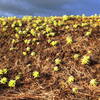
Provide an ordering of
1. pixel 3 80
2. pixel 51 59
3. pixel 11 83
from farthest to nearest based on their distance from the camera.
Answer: pixel 51 59 → pixel 3 80 → pixel 11 83

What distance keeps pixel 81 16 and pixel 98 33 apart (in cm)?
225

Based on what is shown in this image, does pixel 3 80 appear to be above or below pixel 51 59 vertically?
below

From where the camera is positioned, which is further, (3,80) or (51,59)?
(51,59)

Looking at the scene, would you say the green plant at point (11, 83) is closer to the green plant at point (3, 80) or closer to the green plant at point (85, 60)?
the green plant at point (3, 80)

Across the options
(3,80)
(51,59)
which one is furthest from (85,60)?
(3,80)

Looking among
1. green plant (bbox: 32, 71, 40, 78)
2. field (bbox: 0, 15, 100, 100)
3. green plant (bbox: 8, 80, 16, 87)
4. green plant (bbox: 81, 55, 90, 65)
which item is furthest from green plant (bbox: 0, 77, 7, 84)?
green plant (bbox: 81, 55, 90, 65)

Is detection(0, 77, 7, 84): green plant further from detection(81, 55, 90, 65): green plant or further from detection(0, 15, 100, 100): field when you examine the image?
detection(81, 55, 90, 65): green plant

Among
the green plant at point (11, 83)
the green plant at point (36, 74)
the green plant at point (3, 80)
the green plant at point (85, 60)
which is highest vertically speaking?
the green plant at point (85, 60)

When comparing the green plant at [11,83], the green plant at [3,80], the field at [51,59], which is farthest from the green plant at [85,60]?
the green plant at [3,80]

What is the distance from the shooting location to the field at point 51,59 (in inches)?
287

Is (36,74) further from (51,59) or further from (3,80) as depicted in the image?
(3,80)

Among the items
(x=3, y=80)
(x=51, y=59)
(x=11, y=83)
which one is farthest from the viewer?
(x=51, y=59)

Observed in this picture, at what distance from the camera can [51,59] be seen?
8.57 metres

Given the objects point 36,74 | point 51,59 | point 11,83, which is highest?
point 51,59
